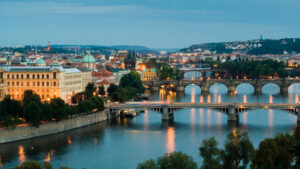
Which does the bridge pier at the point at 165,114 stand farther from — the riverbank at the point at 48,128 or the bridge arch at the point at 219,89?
the bridge arch at the point at 219,89

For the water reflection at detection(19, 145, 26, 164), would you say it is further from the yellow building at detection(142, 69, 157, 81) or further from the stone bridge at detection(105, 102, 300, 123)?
the yellow building at detection(142, 69, 157, 81)

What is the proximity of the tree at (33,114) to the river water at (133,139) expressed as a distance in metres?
1.02

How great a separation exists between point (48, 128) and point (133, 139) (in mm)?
4861

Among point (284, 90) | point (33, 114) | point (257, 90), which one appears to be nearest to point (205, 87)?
point (257, 90)

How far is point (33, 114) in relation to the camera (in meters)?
37.0

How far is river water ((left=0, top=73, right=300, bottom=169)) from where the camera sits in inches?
1253

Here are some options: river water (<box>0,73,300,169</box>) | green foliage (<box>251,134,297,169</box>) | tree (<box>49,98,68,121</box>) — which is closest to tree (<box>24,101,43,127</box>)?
river water (<box>0,73,300,169</box>)

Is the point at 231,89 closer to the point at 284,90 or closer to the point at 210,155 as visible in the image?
the point at 284,90

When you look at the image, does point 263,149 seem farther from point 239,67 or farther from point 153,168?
point 239,67

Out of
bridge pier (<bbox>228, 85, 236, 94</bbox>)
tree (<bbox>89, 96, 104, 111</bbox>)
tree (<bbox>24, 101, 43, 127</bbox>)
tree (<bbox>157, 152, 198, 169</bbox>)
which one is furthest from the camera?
bridge pier (<bbox>228, 85, 236, 94</bbox>)

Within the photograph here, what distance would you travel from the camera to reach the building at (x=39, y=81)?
5053 cm

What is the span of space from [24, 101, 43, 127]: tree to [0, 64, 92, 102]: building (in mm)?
12607

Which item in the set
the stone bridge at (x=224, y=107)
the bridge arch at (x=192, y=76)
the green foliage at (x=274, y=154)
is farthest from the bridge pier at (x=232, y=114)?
the bridge arch at (x=192, y=76)

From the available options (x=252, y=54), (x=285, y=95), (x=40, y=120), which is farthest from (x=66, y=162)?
(x=252, y=54)
